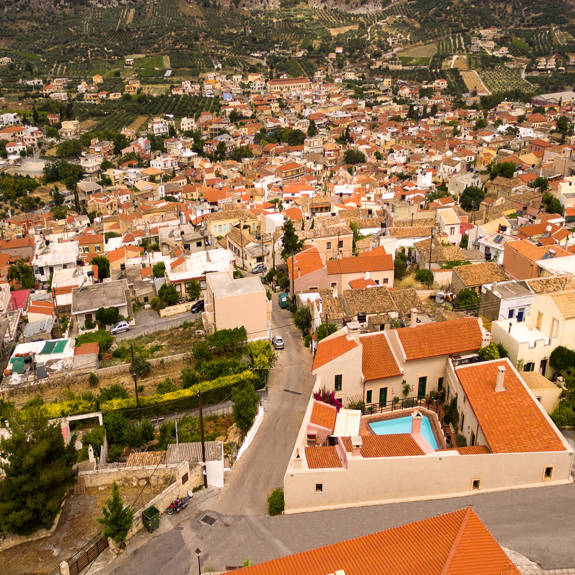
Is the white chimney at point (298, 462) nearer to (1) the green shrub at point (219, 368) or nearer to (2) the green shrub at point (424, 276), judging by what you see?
(1) the green shrub at point (219, 368)

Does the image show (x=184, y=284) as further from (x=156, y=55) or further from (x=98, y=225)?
(x=156, y=55)

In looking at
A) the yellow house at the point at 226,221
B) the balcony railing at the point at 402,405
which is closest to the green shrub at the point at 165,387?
the balcony railing at the point at 402,405

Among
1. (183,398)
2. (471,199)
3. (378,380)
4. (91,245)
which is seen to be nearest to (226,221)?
(91,245)

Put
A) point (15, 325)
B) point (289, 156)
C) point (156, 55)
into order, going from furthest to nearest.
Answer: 1. point (156, 55)
2. point (289, 156)
3. point (15, 325)

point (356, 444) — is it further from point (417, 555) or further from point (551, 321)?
point (551, 321)

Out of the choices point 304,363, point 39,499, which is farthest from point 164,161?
point 39,499
